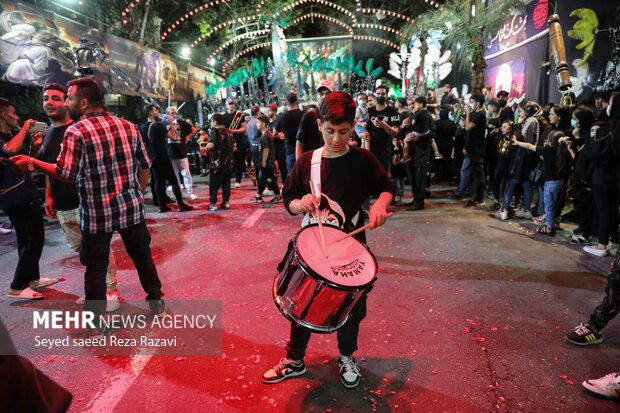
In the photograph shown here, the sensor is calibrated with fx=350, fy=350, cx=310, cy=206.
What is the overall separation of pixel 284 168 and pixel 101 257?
20.7 ft

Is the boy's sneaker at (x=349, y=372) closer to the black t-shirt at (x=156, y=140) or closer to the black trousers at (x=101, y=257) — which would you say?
the black trousers at (x=101, y=257)

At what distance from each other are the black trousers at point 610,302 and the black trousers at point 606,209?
232 cm

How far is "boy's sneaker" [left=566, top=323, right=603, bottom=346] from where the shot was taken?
2.88 meters

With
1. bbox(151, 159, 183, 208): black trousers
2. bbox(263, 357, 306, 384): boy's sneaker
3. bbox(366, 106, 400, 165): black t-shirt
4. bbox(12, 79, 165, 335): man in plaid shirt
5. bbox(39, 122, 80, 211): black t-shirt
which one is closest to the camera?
bbox(263, 357, 306, 384): boy's sneaker

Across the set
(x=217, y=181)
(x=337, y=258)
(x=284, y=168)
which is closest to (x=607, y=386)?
(x=337, y=258)

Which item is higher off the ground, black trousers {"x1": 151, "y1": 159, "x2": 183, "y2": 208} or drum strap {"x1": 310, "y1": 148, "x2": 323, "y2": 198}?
drum strap {"x1": 310, "y1": 148, "x2": 323, "y2": 198}

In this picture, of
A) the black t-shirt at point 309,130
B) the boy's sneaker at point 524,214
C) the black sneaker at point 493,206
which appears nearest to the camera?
the black t-shirt at point 309,130

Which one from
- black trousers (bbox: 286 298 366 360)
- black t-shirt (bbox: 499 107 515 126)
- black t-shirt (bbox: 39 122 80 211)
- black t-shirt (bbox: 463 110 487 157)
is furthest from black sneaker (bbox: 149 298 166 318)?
black t-shirt (bbox: 499 107 515 126)

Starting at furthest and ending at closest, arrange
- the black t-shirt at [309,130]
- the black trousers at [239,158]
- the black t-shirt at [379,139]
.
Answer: the black trousers at [239,158]
the black t-shirt at [379,139]
the black t-shirt at [309,130]

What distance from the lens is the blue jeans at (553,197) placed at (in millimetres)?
5445

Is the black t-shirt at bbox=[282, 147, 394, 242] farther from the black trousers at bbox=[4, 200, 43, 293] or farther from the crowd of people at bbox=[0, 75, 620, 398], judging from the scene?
the black trousers at bbox=[4, 200, 43, 293]

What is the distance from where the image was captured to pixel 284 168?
359 inches

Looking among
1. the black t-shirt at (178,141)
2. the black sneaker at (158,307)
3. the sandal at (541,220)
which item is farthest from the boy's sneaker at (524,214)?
the black t-shirt at (178,141)

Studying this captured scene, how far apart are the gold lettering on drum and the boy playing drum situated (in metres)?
0.15
